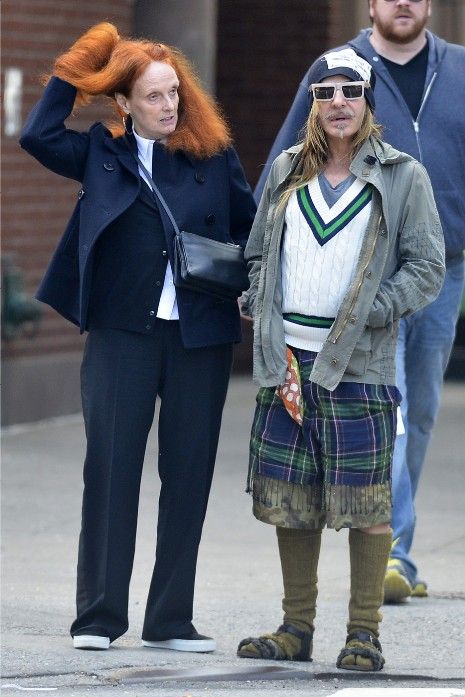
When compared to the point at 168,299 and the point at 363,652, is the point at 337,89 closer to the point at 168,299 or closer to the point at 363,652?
the point at 168,299

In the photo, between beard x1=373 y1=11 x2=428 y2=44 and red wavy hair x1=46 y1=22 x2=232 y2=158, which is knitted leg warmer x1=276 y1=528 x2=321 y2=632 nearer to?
red wavy hair x1=46 y1=22 x2=232 y2=158

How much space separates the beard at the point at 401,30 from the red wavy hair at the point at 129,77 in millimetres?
1021

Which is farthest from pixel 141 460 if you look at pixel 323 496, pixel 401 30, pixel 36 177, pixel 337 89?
pixel 36 177

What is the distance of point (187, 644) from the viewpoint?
5.23 m

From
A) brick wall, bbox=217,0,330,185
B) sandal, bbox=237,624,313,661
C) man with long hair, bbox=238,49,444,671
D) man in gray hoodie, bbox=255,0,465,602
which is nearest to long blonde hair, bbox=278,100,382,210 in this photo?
man with long hair, bbox=238,49,444,671

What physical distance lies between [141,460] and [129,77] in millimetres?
1175

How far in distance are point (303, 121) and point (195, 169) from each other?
74cm

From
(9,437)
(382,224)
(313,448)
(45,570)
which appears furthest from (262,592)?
(9,437)

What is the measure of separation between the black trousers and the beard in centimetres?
142

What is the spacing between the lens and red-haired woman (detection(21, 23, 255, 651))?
5.04m

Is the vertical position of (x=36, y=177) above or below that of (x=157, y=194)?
below

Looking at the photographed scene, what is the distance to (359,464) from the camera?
16.1ft

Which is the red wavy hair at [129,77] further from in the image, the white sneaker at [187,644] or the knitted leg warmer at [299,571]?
the white sneaker at [187,644]

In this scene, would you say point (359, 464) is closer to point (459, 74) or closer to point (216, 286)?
point (216, 286)
